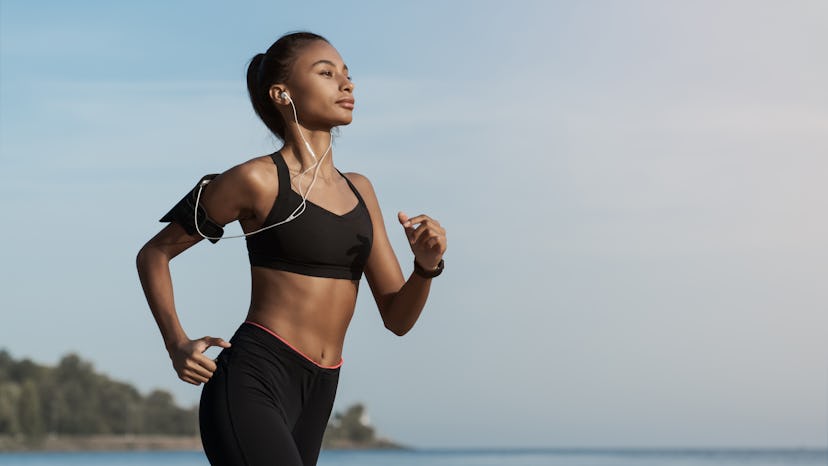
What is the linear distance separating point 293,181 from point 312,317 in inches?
19.9

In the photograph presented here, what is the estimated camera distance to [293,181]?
4500 millimetres

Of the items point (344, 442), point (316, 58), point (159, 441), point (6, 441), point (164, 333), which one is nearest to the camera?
point (164, 333)

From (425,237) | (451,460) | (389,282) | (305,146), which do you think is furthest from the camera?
(451,460)

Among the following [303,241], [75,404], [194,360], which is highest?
[303,241]

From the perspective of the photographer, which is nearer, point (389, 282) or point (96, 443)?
point (389, 282)

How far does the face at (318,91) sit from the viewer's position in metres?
4.56

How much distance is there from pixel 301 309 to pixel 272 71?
3.06 feet

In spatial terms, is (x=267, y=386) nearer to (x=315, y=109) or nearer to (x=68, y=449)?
(x=315, y=109)

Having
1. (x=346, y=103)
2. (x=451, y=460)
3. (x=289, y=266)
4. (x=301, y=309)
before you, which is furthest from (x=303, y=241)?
(x=451, y=460)

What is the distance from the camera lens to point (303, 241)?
4.39m

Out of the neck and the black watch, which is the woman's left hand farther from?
the neck

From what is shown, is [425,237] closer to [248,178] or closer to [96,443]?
[248,178]

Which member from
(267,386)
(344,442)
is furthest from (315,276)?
(344,442)

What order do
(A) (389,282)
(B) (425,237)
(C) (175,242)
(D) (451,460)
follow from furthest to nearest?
(D) (451,460) → (A) (389,282) → (C) (175,242) → (B) (425,237)
